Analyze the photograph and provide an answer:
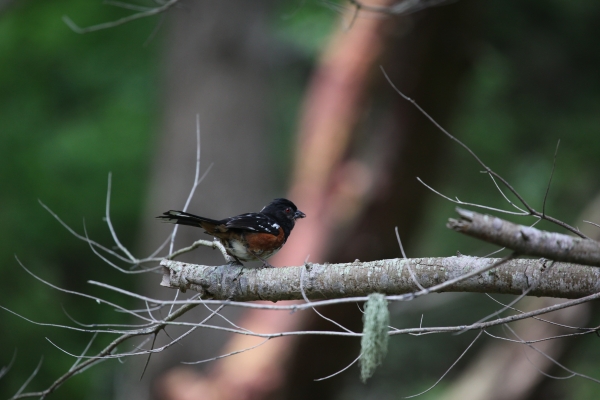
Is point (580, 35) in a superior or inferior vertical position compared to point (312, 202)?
superior

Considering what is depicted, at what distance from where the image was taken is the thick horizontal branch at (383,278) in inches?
92.2

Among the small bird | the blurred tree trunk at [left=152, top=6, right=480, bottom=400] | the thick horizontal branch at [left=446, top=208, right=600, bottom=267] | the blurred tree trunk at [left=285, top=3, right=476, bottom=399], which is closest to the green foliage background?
the blurred tree trunk at [left=152, top=6, right=480, bottom=400]

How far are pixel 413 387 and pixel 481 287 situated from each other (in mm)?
6829

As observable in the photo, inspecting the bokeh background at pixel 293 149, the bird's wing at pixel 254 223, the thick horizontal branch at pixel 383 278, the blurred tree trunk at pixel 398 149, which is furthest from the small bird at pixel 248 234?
the blurred tree trunk at pixel 398 149

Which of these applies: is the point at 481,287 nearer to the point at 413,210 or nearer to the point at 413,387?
the point at 413,210

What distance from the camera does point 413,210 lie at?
566 cm

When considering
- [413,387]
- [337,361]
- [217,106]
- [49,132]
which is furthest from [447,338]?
Answer: [49,132]

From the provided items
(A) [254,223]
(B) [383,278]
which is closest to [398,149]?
(A) [254,223]

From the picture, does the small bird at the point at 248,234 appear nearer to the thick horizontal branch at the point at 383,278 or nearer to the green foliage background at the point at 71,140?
the thick horizontal branch at the point at 383,278

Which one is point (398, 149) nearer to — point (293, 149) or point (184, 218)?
point (293, 149)

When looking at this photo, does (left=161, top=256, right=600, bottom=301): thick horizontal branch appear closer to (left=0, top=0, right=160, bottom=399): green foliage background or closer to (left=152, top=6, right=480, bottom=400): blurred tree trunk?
(left=152, top=6, right=480, bottom=400): blurred tree trunk

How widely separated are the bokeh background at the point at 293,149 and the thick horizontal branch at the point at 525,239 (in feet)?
9.42

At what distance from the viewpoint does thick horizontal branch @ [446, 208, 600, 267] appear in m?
1.50

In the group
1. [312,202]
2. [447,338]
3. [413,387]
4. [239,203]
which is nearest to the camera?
[312,202]
